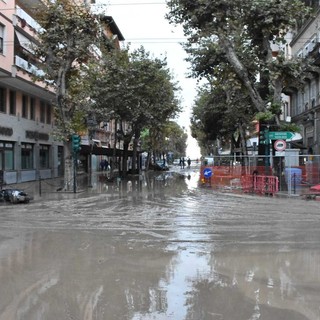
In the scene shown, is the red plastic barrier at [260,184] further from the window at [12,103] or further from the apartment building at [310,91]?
the window at [12,103]

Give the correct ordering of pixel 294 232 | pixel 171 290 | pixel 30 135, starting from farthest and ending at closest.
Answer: pixel 30 135 < pixel 294 232 < pixel 171 290

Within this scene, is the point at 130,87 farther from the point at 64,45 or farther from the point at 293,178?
the point at 293,178

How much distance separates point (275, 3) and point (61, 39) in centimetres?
1155

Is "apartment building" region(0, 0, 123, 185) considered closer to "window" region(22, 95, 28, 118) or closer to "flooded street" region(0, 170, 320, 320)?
"window" region(22, 95, 28, 118)

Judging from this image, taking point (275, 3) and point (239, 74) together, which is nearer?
point (275, 3)

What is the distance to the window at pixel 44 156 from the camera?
3934 cm

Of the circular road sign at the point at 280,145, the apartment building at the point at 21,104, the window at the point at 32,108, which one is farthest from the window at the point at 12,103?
the circular road sign at the point at 280,145

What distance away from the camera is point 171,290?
646 cm

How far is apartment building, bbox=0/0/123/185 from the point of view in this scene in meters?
28.8

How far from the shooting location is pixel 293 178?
22.8 meters

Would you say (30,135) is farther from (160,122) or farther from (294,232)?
(294,232)

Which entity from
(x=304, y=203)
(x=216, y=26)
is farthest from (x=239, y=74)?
(x=304, y=203)

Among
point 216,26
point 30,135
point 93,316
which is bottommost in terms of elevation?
point 93,316

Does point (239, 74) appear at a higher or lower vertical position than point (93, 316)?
higher
